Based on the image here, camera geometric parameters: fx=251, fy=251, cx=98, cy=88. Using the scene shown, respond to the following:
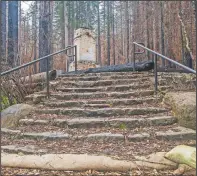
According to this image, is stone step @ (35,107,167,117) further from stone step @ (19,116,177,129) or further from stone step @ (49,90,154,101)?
stone step @ (49,90,154,101)

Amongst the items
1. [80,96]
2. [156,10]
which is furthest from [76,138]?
[156,10]

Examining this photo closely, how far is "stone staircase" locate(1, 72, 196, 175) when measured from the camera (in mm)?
2340

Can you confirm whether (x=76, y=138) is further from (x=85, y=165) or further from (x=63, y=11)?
(x=63, y=11)

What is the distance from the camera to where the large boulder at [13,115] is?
309 centimetres

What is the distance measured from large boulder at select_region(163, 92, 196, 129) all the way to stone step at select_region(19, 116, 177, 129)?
4.8 inches

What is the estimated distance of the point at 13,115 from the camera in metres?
3.17

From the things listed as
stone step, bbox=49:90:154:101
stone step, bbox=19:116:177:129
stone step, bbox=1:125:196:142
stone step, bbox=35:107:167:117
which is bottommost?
stone step, bbox=1:125:196:142

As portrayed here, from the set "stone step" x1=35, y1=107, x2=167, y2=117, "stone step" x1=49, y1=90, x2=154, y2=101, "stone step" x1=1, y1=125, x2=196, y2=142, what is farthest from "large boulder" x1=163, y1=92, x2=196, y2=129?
"stone step" x1=49, y1=90, x2=154, y2=101

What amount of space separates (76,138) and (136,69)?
10.6ft

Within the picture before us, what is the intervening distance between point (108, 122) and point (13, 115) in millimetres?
1218

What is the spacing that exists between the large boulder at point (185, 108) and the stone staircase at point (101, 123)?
0.10 m

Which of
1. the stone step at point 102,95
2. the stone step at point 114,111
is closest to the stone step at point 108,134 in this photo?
the stone step at point 114,111

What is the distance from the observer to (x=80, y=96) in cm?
399

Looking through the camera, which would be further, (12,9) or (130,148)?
(12,9)
